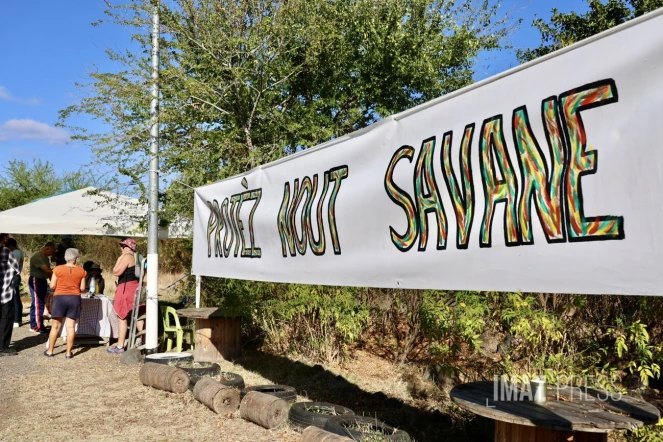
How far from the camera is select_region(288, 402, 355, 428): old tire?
545cm

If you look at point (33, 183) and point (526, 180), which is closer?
point (526, 180)

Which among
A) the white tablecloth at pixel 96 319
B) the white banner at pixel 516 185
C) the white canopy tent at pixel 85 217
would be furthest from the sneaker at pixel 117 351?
the white banner at pixel 516 185

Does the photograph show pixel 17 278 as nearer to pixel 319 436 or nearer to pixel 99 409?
pixel 99 409

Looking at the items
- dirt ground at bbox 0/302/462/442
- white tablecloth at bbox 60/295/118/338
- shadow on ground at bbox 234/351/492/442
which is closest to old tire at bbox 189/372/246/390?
dirt ground at bbox 0/302/462/442

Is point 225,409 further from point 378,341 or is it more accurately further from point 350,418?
point 378,341

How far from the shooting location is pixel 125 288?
33.2 ft

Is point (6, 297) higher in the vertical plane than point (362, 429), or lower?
higher

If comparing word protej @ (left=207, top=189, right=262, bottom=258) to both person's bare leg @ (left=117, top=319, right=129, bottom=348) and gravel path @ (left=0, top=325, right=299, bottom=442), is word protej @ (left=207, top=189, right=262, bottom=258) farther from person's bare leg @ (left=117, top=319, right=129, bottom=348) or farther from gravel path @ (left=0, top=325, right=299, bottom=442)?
person's bare leg @ (left=117, top=319, right=129, bottom=348)

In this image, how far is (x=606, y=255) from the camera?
275 centimetres

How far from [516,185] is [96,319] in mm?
9661

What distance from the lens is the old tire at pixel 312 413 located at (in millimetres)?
5453

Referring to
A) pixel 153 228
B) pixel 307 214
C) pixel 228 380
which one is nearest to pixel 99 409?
pixel 228 380

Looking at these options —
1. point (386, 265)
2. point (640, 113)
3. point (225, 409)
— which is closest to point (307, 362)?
point (225, 409)

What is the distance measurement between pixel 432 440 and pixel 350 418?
76 centimetres
